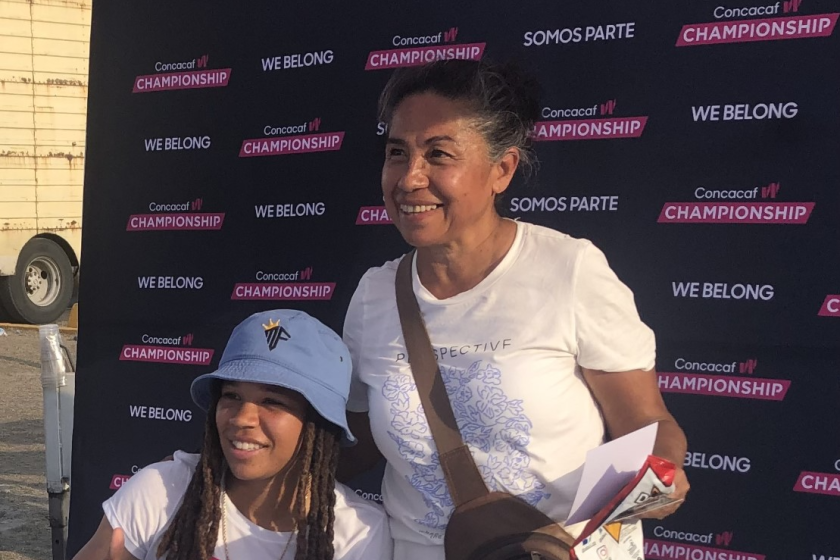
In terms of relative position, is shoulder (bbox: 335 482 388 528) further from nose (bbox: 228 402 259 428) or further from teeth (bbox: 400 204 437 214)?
teeth (bbox: 400 204 437 214)

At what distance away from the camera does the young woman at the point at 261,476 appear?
180 cm

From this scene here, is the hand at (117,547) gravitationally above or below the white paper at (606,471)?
below

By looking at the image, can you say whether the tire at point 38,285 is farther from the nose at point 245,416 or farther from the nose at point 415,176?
the nose at point 415,176

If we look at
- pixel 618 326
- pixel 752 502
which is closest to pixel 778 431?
pixel 752 502

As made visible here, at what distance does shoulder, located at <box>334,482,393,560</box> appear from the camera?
6.17 feet

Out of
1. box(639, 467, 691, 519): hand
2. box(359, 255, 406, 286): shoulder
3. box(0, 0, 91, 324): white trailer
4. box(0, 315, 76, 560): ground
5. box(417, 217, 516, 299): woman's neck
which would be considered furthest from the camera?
box(0, 0, 91, 324): white trailer

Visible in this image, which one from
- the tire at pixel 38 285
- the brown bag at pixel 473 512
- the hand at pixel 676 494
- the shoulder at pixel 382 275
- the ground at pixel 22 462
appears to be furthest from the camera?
the tire at pixel 38 285

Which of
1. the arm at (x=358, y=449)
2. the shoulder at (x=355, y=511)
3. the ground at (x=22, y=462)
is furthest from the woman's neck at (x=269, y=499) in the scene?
the ground at (x=22, y=462)

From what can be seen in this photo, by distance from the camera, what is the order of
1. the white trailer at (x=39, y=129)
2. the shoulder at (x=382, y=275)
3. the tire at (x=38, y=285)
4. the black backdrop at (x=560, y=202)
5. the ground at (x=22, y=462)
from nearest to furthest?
the shoulder at (x=382, y=275) < the black backdrop at (x=560, y=202) < the ground at (x=22, y=462) < the white trailer at (x=39, y=129) < the tire at (x=38, y=285)

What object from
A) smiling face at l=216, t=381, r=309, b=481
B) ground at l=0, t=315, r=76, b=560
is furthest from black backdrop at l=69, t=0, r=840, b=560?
smiling face at l=216, t=381, r=309, b=481

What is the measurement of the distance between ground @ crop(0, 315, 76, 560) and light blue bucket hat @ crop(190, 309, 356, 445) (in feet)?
10.0

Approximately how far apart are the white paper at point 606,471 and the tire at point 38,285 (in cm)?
865

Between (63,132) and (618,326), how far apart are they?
820cm

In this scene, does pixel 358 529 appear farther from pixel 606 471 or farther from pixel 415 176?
pixel 415 176
